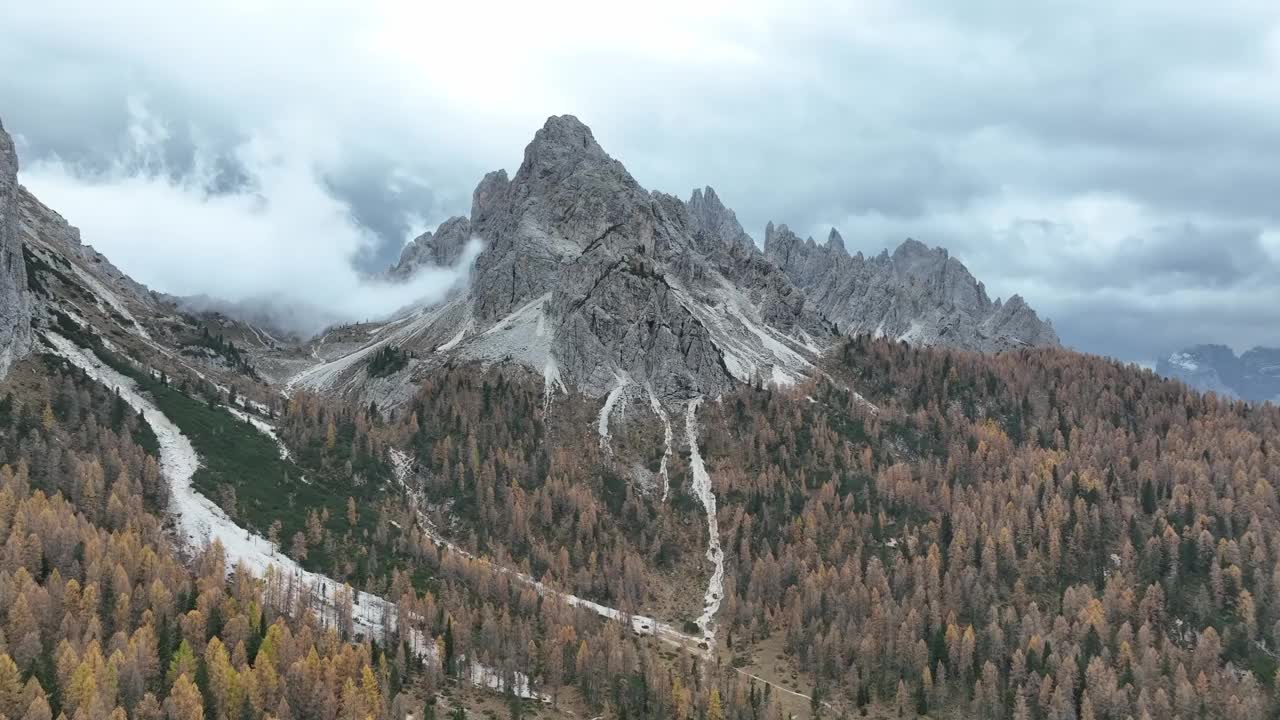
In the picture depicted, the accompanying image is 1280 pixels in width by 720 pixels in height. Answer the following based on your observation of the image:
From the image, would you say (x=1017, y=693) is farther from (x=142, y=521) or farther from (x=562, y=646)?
(x=142, y=521)

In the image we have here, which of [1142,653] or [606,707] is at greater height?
[1142,653]

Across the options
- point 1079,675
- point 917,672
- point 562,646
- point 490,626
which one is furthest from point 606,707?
point 1079,675

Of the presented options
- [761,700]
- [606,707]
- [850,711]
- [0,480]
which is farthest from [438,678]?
[0,480]

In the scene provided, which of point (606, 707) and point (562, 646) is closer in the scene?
point (606, 707)

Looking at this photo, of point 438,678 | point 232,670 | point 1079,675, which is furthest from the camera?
point 1079,675

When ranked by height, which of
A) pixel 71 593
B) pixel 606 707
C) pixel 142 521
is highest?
pixel 142 521

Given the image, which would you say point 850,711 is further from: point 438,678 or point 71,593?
point 71,593

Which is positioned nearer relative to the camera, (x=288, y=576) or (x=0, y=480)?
(x=0, y=480)

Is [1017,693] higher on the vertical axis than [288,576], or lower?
lower

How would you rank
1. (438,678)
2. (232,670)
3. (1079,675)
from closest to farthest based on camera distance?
(232,670) → (438,678) → (1079,675)
